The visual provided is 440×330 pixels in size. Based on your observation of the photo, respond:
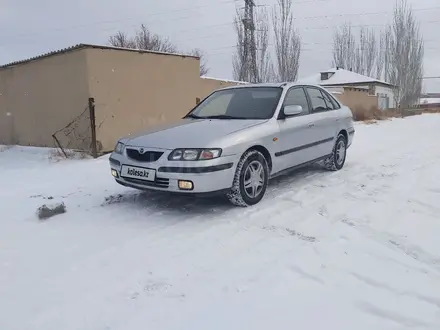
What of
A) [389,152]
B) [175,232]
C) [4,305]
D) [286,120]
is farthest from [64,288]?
[389,152]

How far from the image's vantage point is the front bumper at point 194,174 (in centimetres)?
409

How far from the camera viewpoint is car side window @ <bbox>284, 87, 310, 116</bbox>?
5.46 m

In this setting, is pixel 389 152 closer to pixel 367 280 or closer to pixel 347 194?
pixel 347 194

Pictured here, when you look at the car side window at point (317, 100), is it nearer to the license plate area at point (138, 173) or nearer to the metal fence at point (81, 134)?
the license plate area at point (138, 173)

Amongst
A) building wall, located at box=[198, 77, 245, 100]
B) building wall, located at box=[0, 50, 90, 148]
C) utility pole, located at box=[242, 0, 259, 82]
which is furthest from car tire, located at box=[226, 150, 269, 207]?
utility pole, located at box=[242, 0, 259, 82]

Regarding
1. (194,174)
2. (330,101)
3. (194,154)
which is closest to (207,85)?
(330,101)

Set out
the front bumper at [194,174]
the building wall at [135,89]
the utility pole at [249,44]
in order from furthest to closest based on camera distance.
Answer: the utility pole at [249,44]
the building wall at [135,89]
the front bumper at [194,174]

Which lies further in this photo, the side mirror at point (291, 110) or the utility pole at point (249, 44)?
the utility pole at point (249, 44)

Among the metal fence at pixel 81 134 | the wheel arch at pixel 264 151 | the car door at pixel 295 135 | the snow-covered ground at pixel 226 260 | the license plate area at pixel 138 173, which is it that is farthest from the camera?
the metal fence at pixel 81 134

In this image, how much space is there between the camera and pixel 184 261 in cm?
318

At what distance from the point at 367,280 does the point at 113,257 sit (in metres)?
2.02

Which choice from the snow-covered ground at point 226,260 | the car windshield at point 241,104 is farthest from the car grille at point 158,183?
the car windshield at point 241,104

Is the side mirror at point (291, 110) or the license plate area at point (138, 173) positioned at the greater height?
the side mirror at point (291, 110)

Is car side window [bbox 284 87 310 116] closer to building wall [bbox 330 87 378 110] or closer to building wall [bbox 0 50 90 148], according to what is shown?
building wall [bbox 0 50 90 148]
